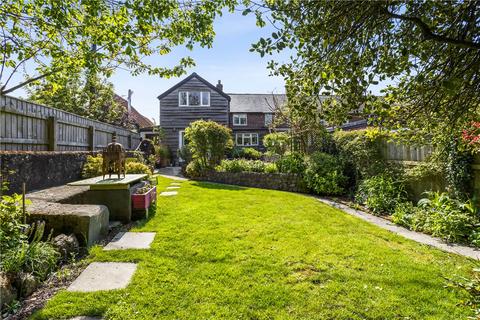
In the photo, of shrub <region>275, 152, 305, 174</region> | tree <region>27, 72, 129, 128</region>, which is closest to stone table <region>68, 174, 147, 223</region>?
shrub <region>275, 152, 305, 174</region>

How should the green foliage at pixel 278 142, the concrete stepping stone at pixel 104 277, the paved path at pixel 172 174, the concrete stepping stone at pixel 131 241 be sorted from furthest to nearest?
the paved path at pixel 172 174
the green foliage at pixel 278 142
the concrete stepping stone at pixel 131 241
the concrete stepping stone at pixel 104 277

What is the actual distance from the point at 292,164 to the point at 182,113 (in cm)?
1279

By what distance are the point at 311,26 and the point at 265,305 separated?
2319mm

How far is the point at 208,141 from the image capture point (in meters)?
12.8

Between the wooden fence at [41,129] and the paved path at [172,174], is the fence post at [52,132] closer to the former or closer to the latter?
the wooden fence at [41,129]

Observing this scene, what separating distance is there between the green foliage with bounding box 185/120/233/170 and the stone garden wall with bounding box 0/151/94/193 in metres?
5.90

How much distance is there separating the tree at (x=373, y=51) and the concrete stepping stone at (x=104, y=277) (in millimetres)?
2464

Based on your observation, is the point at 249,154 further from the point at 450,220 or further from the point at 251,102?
the point at 450,220

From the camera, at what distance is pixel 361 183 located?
7.89 m

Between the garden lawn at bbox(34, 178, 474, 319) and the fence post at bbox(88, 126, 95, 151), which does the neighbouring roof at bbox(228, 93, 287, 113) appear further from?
the garden lawn at bbox(34, 178, 474, 319)

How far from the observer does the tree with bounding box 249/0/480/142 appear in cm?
190

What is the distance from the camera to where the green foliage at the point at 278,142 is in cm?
1269

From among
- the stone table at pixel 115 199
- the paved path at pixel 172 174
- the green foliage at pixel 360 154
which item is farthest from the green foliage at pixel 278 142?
the stone table at pixel 115 199

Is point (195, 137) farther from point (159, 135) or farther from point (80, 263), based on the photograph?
point (80, 263)
